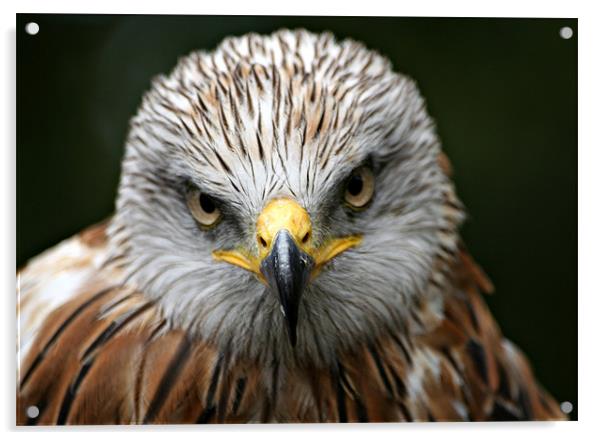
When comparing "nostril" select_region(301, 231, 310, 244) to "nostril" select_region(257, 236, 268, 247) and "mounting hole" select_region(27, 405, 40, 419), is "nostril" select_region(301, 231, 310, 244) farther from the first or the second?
"mounting hole" select_region(27, 405, 40, 419)

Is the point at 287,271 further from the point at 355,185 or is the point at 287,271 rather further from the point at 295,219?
the point at 355,185

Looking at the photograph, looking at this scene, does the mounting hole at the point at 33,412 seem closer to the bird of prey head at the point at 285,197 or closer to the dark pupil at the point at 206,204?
the bird of prey head at the point at 285,197

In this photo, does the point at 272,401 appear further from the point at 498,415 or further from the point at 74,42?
the point at 74,42

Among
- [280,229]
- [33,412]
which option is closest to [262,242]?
[280,229]

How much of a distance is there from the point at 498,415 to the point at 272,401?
1.34ft

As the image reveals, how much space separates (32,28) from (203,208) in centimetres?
48

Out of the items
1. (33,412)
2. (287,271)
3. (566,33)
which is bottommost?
(33,412)

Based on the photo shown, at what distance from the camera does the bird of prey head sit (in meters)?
1.16

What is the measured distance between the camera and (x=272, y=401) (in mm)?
1329

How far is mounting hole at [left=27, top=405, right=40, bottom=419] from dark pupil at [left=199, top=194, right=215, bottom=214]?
18.4 inches

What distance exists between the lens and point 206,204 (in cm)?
121

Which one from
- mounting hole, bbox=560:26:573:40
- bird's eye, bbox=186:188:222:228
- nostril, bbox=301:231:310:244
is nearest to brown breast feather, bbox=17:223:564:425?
bird's eye, bbox=186:188:222:228

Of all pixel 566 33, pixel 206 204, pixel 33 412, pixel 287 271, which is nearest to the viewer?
pixel 287 271
